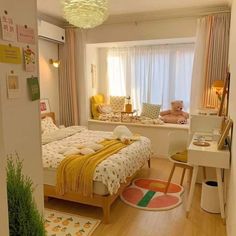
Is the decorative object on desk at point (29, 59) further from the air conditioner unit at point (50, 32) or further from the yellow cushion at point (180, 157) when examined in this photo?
the air conditioner unit at point (50, 32)

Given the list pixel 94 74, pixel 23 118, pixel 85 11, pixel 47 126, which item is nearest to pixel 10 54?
pixel 23 118

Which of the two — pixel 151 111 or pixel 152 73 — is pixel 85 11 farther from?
pixel 152 73

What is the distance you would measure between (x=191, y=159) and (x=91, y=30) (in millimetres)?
3638

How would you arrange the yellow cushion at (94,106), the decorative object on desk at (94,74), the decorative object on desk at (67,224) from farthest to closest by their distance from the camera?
the decorative object on desk at (94,74)
the yellow cushion at (94,106)
the decorative object on desk at (67,224)

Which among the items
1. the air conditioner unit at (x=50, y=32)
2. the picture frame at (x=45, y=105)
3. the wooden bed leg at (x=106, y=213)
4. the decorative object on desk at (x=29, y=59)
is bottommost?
the wooden bed leg at (x=106, y=213)

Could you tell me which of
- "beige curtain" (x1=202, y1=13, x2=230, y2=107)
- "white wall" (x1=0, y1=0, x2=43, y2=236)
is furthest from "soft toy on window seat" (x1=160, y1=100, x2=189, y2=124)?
"white wall" (x1=0, y1=0, x2=43, y2=236)

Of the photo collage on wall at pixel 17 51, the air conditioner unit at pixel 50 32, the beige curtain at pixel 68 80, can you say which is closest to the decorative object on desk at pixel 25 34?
the photo collage on wall at pixel 17 51

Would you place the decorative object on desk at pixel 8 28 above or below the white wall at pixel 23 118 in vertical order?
above

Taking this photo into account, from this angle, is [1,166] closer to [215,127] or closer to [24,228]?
[24,228]

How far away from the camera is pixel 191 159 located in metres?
2.51

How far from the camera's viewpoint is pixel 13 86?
123cm

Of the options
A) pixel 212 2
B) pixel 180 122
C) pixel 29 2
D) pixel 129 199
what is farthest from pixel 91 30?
pixel 29 2

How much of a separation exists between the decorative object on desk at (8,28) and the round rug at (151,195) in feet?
7.58

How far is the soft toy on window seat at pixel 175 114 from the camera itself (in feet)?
17.0
